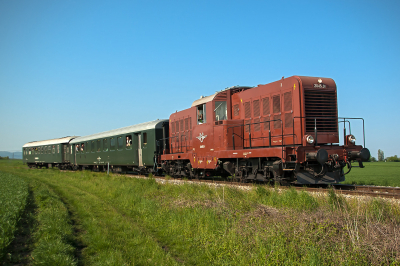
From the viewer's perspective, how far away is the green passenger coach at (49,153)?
120 feet

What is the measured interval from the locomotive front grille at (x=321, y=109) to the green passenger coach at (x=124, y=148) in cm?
1122

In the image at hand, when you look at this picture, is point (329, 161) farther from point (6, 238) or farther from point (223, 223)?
point (6, 238)

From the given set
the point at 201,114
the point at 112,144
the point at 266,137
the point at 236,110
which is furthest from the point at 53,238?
the point at 112,144

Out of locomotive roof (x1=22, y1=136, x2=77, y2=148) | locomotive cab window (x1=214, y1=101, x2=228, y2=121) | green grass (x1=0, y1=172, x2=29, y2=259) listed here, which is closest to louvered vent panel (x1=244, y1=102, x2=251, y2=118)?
locomotive cab window (x1=214, y1=101, x2=228, y2=121)

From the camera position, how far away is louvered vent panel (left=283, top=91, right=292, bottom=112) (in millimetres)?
11348

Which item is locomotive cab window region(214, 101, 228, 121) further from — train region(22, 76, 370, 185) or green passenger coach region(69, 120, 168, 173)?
green passenger coach region(69, 120, 168, 173)

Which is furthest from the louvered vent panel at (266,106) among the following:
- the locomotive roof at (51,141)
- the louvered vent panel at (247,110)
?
the locomotive roof at (51,141)

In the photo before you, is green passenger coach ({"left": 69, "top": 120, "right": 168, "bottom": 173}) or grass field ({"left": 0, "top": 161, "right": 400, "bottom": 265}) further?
green passenger coach ({"left": 69, "top": 120, "right": 168, "bottom": 173})

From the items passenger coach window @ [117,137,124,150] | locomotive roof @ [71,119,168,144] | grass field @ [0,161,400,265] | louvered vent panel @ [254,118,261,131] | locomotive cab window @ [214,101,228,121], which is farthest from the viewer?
passenger coach window @ [117,137,124,150]

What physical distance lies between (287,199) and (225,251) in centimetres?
333

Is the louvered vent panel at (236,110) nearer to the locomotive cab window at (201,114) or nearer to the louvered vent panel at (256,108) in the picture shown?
the louvered vent panel at (256,108)

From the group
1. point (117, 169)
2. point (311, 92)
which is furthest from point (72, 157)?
point (311, 92)

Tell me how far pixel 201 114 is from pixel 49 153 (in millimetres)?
31175

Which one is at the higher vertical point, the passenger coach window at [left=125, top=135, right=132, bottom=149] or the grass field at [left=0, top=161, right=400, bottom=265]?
the passenger coach window at [left=125, top=135, right=132, bottom=149]
